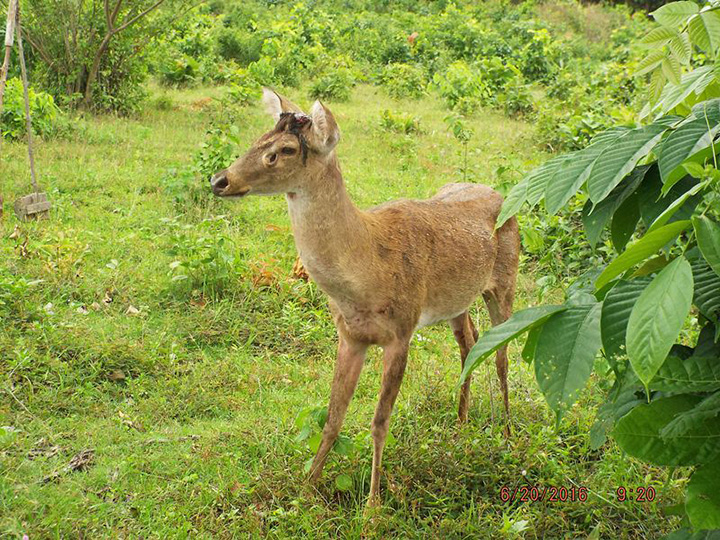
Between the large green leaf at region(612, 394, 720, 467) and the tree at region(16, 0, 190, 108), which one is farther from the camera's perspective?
the tree at region(16, 0, 190, 108)

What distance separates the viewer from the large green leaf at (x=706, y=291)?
1.67 metres

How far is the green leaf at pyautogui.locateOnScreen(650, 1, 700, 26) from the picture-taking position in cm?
172

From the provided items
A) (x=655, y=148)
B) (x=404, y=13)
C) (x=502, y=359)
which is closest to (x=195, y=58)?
(x=404, y=13)

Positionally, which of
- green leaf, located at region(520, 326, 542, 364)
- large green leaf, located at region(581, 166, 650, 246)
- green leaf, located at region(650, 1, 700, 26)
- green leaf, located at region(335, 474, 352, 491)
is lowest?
green leaf, located at region(335, 474, 352, 491)

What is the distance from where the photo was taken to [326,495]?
4016 mm

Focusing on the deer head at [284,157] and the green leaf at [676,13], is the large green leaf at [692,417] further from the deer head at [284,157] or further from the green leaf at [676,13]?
the deer head at [284,157]

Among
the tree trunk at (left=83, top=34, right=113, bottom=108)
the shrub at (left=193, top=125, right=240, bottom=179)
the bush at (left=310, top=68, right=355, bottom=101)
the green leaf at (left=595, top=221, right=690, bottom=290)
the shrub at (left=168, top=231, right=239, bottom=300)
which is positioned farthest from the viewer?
the bush at (left=310, top=68, right=355, bottom=101)

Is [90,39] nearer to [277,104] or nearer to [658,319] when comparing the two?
[277,104]

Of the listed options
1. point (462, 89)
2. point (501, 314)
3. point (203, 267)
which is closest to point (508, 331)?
point (501, 314)

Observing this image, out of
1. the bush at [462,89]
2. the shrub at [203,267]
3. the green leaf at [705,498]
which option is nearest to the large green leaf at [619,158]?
the green leaf at [705,498]

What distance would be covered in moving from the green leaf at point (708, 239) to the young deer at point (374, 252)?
2380 millimetres

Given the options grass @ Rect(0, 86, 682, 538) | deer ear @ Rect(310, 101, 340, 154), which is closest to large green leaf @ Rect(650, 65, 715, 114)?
→ grass @ Rect(0, 86, 682, 538)

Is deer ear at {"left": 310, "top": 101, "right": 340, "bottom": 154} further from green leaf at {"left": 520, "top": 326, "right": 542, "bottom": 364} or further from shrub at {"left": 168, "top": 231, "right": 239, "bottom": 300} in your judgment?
shrub at {"left": 168, "top": 231, "right": 239, "bottom": 300}

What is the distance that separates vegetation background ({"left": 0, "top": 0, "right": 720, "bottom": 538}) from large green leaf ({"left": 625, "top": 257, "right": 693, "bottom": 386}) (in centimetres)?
23
